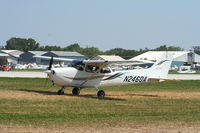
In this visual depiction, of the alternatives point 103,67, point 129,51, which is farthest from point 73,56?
point 103,67

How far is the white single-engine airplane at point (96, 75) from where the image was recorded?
2377 cm

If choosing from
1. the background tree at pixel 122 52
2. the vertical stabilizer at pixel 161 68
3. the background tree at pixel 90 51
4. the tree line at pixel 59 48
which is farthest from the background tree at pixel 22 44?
the vertical stabilizer at pixel 161 68

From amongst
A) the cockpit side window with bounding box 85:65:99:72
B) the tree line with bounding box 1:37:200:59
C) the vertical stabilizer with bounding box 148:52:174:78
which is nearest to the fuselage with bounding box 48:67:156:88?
the cockpit side window with bounding box 85:65:99:72

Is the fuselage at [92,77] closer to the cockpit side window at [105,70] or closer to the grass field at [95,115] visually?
the cockpit side window at [105,70]

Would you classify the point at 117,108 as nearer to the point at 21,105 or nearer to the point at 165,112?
the point at 165,112

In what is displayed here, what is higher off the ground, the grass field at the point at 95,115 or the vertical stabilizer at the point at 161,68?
the vertical stabilizer at the point at 161,68

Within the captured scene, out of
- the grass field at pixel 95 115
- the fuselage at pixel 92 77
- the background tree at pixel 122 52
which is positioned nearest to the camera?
the grass field at pixel 95 115

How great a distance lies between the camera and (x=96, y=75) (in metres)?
24.7

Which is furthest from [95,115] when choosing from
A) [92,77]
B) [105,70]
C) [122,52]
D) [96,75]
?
[122,52]

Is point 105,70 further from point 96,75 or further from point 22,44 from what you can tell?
point 22,44

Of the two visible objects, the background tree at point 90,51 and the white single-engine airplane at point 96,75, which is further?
the background tree at point 90,51

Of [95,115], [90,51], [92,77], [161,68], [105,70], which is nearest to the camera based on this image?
[95,115]

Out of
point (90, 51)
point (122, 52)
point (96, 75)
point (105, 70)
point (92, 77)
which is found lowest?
point (92, 77)

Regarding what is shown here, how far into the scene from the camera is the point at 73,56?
420 ft
